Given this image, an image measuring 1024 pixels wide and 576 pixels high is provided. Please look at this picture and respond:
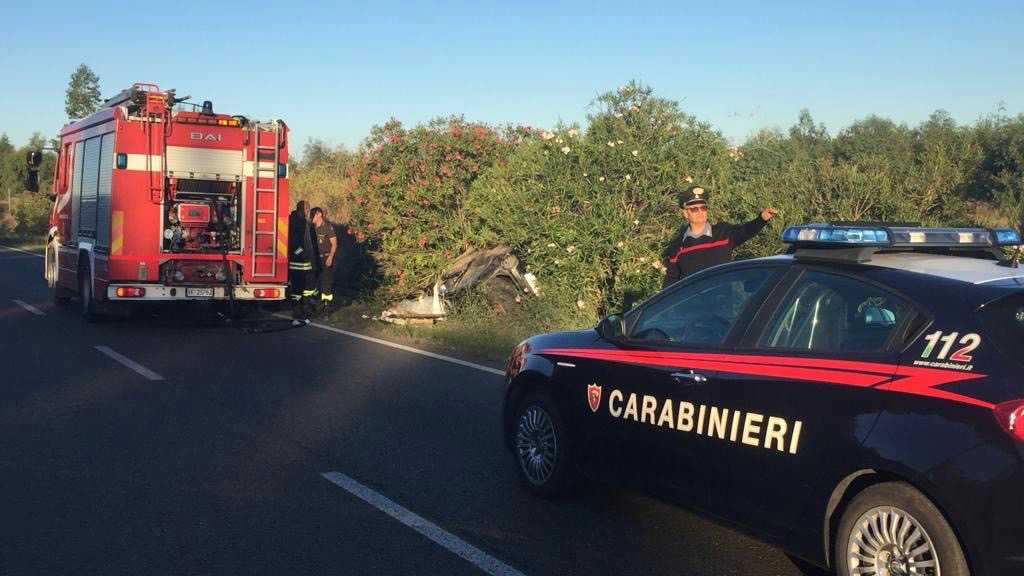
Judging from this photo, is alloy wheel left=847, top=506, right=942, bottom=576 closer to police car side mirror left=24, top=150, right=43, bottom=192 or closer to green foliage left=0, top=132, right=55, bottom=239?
police car side mirror left=24, top=150, right=43, bottom=192

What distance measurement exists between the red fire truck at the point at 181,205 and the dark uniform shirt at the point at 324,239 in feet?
5.48

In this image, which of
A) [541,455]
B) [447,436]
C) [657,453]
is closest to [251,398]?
[447,436]

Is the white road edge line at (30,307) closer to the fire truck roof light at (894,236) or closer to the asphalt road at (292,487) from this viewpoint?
the asphalt road at (292,487)

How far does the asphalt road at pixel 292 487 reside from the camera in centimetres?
529

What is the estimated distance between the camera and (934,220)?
1155 cm

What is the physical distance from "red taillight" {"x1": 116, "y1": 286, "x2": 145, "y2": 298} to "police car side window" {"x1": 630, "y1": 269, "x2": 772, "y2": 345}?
10.2m

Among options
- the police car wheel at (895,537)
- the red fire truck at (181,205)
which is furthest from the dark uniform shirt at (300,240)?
the police car wheel at (895,537)

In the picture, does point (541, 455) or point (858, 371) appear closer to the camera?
point (858, 371)

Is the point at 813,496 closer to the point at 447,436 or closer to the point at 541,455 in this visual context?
the point at 541,455

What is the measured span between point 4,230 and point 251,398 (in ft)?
162

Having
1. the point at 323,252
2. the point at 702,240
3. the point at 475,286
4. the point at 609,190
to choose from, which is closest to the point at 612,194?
the point at 609,190

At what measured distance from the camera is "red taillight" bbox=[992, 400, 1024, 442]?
3.73 m

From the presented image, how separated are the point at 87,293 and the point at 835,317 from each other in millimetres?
13499

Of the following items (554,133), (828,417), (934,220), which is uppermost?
(554,133)
